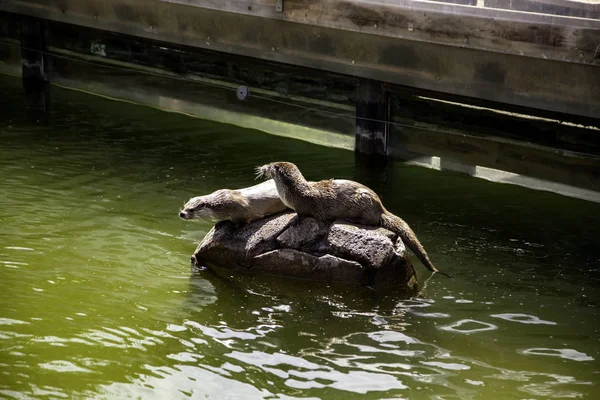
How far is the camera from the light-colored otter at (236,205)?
29.4ft

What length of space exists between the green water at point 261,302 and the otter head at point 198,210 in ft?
1.68

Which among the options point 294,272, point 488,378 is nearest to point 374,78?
point 294,272

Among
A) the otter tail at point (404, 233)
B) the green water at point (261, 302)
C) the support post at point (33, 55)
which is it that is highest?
the support post at point (33, 55)

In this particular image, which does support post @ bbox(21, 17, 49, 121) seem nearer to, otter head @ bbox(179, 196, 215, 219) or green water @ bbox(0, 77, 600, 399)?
green water @ bbox(0, 77, 600, 399)

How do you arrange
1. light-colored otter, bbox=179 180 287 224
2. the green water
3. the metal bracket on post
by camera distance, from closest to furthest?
the green water
light-colored otter, bbox=179 180 287 224
the metal bracket on post

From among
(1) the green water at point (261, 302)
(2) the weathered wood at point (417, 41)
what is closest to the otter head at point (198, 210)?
(1) the green water at point (261, 302)

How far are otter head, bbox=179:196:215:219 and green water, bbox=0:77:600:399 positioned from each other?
0.51m

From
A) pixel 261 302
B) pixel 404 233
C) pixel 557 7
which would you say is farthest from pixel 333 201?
pixel 557 7

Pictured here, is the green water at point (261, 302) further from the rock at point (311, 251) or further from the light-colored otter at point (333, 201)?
the light-colored otter at point (333, 201)

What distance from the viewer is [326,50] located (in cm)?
1243

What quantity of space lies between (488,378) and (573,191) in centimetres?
480

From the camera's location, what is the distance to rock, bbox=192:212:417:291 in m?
8.55

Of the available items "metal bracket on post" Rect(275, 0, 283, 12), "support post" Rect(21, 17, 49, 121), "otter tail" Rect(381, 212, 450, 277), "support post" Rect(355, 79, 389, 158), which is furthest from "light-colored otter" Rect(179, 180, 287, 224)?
"support post" Rect(21, 17, 49, 121)

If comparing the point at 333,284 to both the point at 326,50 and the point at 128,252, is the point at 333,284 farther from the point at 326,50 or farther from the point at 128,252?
the point at 326,50
